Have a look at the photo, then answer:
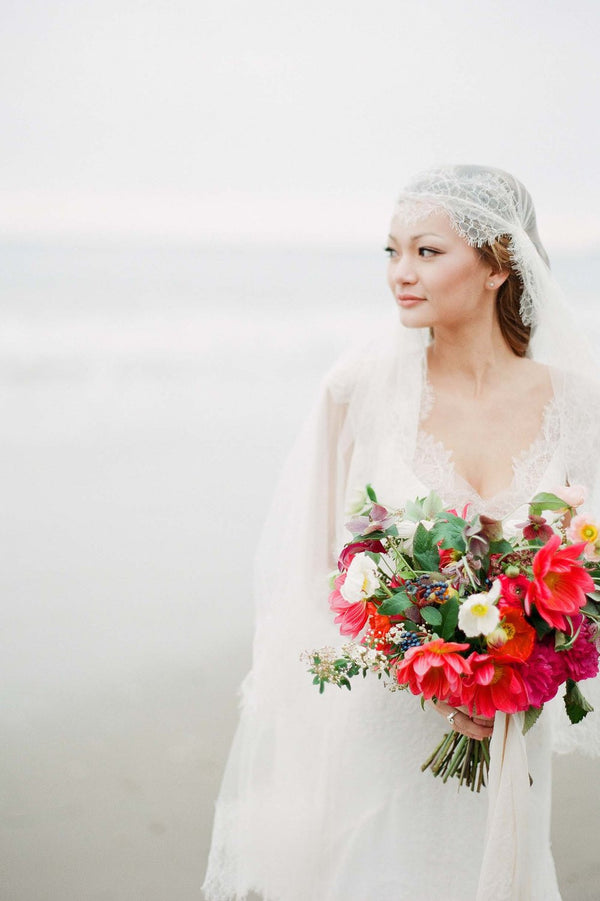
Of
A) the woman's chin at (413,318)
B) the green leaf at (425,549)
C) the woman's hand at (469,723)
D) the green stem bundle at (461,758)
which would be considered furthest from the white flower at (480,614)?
the woman's chin at (413,318)

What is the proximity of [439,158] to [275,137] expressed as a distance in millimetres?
4771

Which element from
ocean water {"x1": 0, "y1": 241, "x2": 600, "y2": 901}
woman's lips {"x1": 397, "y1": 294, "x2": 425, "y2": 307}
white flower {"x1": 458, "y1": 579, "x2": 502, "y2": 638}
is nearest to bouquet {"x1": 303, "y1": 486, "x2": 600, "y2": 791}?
white flower {"x1": 458, "y1": 579, "x2": 502, "y2": 638}

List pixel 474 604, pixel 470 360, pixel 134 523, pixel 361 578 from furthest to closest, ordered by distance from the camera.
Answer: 1. pixel 134 523
2. pixel 470 360
3. pixel 361 578
4. pixel 474 604

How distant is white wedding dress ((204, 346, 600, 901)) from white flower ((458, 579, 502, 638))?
1.46 feet

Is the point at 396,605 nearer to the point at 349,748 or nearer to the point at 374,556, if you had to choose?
the point at 374,556

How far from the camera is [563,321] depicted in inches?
68.4

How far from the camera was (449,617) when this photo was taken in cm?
124

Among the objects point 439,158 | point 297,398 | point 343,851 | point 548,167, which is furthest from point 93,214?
point 343,851

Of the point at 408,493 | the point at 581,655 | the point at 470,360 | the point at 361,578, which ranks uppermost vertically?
the point at 470,360

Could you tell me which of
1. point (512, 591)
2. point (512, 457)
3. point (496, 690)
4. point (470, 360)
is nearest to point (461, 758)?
point (496, 690)

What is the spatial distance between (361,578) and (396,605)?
7cm

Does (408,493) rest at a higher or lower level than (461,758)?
higher

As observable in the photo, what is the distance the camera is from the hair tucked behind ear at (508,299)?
1.63 meters

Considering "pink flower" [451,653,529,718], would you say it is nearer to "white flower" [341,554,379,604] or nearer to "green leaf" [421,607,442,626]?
"green leaf" [421,607,442,626]
